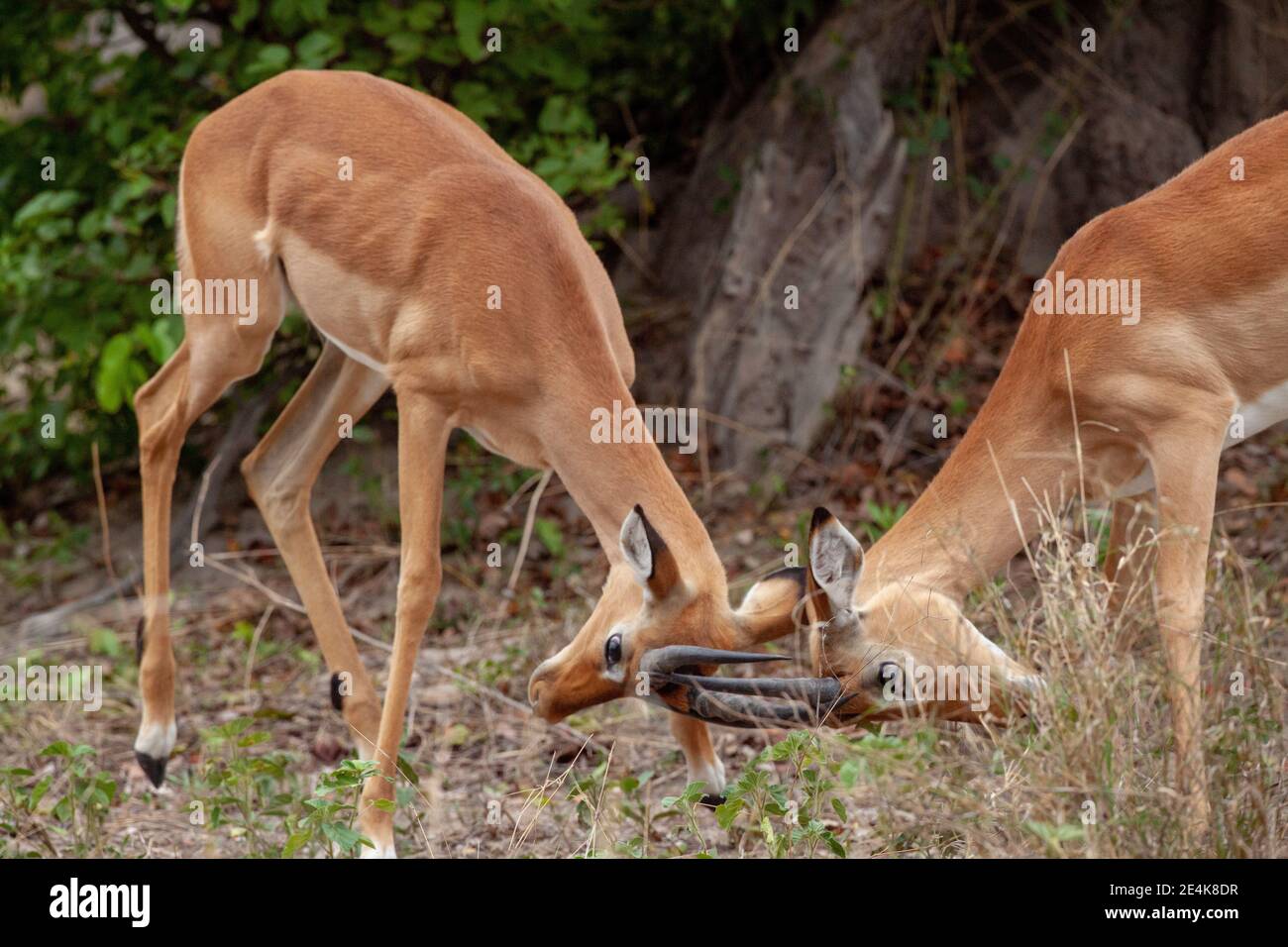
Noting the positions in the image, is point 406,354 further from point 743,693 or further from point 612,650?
point 743,693

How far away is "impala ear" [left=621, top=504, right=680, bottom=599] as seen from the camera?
470 centimetres

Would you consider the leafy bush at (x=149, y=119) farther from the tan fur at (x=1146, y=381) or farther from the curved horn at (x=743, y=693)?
the curved horn at (x=743, y=693)

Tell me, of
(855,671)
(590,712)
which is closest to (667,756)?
(590,712)

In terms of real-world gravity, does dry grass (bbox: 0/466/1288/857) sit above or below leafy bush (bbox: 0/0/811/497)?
below

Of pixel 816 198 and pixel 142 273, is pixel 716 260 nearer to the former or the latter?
pixel 816 198

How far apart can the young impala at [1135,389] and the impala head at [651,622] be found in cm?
30

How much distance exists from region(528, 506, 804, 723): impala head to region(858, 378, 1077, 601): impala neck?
0.32 m

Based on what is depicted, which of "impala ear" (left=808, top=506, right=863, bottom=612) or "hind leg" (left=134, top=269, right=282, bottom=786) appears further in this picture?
"hind leg" (left=134, top=269, right=282, bottom=786)

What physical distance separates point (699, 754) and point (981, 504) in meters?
1.31

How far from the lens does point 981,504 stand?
515 centimetres

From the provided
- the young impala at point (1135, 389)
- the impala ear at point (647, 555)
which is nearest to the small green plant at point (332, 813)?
the impala ear at point (647, 555)

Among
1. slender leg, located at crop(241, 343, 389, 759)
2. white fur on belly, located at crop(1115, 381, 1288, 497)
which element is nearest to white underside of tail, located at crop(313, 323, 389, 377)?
slender leg, located at crop(241, 343, 389, 759)

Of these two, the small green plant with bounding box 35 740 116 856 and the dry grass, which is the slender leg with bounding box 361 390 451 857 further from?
the small green plant with bounding box 35 740 116 856
